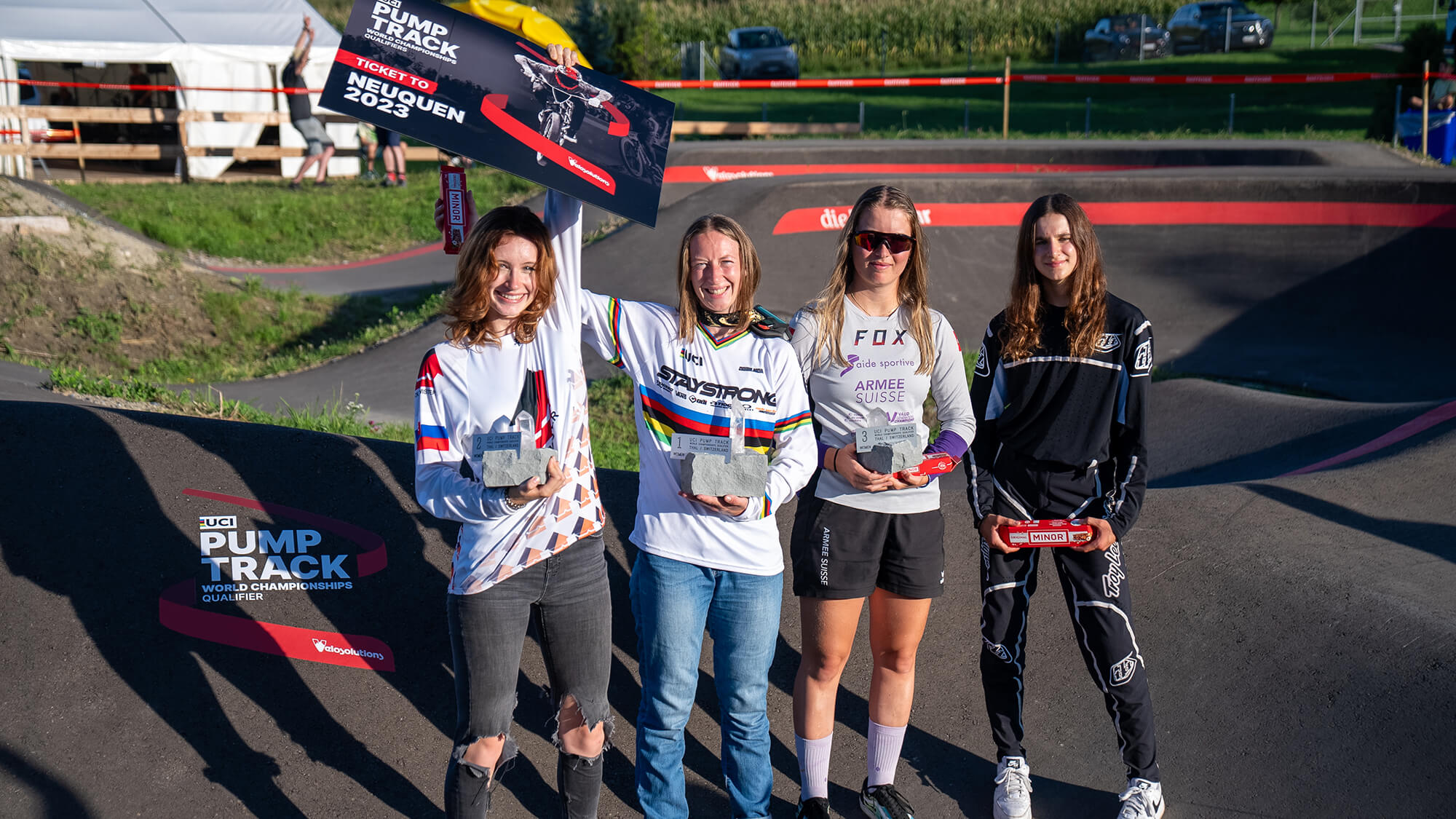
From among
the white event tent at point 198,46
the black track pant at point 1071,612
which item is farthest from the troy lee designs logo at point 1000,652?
the white event tent at point 198,46

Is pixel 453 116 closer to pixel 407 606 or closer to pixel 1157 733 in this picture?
pixel 407 606

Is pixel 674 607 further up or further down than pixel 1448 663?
further up

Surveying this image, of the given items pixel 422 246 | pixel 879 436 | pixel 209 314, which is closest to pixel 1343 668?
pixel 879 436

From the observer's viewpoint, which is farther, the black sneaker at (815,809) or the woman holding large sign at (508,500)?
the black sneaker at (815,809)

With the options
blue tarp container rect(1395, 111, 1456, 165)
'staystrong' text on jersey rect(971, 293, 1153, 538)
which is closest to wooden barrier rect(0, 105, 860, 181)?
'staystrong' text on jersey rect(971, 293, 1153, 538)

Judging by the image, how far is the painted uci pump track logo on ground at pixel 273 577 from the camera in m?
4.17

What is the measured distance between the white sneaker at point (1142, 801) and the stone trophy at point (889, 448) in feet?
4.89

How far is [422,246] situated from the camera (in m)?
16.6

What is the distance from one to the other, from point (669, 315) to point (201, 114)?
19.1m

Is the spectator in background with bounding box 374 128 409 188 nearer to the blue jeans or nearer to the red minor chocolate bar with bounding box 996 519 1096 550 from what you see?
the blue jeans

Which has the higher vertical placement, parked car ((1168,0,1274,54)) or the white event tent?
parked car ((1168,0,1274,54))

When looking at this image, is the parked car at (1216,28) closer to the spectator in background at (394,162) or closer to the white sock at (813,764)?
the spectator in background at (394,162)

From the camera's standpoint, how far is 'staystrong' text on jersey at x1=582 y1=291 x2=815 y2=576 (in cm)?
321

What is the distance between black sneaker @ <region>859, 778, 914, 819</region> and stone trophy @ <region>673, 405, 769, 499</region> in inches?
54.8
